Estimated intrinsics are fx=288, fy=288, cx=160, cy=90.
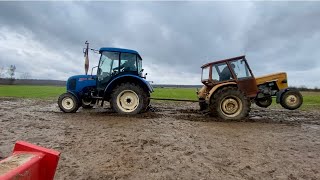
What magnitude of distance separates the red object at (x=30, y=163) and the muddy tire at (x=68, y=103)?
9.51 m

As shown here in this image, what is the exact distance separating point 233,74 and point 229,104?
122 cm

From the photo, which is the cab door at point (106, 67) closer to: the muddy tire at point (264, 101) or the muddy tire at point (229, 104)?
the muddy tire at point (229, 104)

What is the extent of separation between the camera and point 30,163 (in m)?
2.00

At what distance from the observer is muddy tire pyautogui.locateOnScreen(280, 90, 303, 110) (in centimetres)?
1072

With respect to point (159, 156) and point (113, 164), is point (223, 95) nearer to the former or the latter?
point (159, 156)

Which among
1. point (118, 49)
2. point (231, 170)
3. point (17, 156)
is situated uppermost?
point (118, 49)

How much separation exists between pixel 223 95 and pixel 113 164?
263 inches

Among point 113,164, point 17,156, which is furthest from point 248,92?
point 17,156

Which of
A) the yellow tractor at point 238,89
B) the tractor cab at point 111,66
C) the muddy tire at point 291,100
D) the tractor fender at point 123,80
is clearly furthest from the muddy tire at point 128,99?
the muddy tire at point 291,100

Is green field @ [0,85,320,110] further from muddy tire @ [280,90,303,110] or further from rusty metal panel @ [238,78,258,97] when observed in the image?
rusty metal panel @ [238,78,258,97]

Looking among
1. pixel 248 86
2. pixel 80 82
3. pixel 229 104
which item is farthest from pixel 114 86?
pixel 248 86

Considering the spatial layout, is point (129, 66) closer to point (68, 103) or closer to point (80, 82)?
point (80, 82)

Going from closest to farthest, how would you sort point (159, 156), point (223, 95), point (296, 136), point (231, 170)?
1. point (231, 170)
2. point (159, 156)
3. point (296, 136)
4. point (223, 95)

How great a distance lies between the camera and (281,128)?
336 inches
